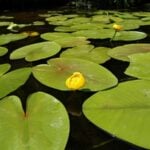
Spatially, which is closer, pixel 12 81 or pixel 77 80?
pixel 77 80

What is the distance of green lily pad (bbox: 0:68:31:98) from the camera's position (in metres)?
0.95

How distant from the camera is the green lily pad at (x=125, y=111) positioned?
0.64 metres

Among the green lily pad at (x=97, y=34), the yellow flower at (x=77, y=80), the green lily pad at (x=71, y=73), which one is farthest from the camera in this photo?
the green lily pad at (x=97, y=34)

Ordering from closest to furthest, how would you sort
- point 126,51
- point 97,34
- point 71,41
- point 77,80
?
point 77,80, point 126,51, point 71,41, point 97,34

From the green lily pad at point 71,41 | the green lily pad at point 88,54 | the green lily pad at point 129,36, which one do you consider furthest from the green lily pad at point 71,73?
the green lily pad at point 129,36

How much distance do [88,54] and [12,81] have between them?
0.45 meters

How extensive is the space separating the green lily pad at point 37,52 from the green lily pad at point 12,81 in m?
0.23

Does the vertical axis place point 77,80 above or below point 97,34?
above

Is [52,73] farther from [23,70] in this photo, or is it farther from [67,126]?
[67,126]

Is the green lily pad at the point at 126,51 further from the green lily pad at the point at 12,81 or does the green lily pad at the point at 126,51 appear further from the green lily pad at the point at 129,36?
the green lily pad at the point at 12,81

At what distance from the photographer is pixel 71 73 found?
105 centimetres

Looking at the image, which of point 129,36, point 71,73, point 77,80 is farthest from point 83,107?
point 129,36

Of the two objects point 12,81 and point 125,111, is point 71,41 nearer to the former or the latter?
point 12,81

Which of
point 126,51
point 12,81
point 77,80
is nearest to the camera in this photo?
point 77,80
